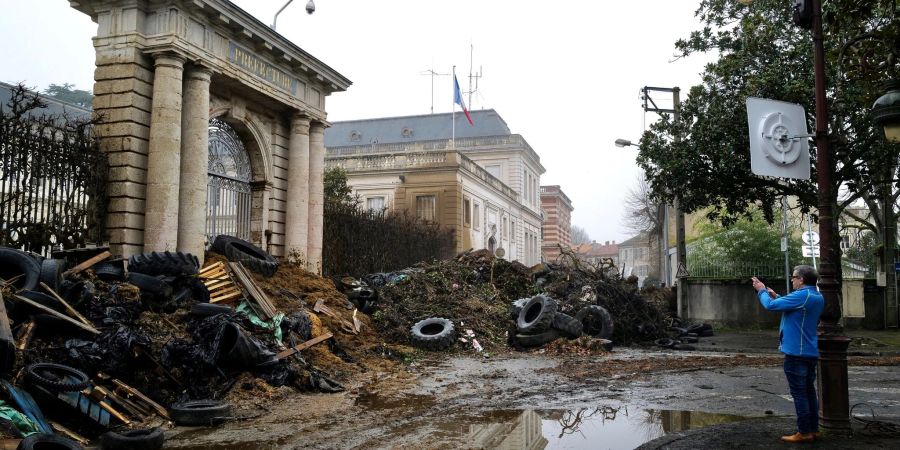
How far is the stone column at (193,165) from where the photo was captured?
542 inches

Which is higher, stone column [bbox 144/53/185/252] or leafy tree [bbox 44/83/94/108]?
leafy tree [bbox 44/83/94/108]

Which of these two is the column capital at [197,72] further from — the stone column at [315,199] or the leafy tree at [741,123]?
the leafy tree at [741,123]

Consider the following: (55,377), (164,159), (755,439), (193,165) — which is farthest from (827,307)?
(193,165)

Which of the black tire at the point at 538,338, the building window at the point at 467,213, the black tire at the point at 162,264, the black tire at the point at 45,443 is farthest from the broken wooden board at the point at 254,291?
the building window at the point at 467,213

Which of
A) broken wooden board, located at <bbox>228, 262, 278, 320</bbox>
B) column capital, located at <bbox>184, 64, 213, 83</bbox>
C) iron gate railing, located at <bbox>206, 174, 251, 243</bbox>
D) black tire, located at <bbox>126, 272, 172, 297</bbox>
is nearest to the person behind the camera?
black tire, located at <bbox>126, 272, 172, 297</bbox>

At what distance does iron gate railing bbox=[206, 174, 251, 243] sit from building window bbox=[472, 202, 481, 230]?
83.8 ft

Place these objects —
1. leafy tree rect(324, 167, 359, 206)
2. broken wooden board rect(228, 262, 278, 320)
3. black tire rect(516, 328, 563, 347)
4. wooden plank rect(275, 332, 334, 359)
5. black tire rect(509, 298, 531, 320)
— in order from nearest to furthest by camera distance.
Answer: wooden plank rect(275, 332, 334, 359) → broken wooden board rect(228, 262, 278, 320) → black tire rect(516, 328, 563, 347) → black tire rect(509, 298, 531, 320) → leafy tree rect(324, 167, 359, 206)

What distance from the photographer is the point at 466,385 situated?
980cm

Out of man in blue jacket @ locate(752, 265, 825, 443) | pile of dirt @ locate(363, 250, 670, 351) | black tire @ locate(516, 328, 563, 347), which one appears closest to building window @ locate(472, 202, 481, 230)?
pile of dirt @ locate(363, 250, 670, 351)

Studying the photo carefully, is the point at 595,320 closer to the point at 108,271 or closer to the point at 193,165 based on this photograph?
the point at 193,165

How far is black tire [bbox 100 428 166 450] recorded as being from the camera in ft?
18.6

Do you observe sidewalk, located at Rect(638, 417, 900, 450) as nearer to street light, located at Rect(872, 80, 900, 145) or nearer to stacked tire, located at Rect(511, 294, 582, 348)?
street light, located at Rect(872, 80, 900, 145)

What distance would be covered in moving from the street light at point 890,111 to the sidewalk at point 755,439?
107 inches

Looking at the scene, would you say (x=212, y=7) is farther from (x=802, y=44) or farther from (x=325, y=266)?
(x=802, y=44)
